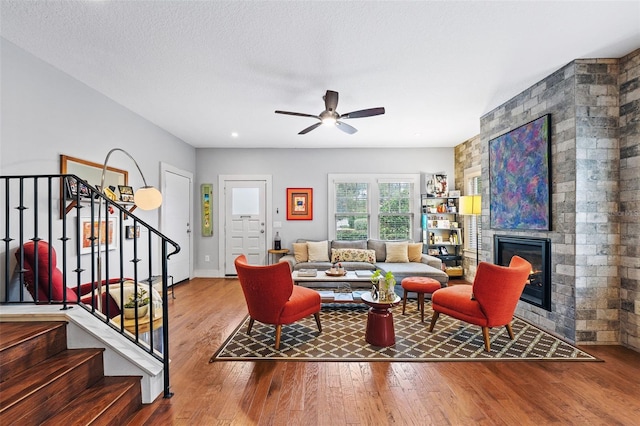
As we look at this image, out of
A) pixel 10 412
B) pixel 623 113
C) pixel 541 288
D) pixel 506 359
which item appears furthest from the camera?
pixel 541 288

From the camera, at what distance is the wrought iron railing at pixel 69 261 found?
6.83 ft

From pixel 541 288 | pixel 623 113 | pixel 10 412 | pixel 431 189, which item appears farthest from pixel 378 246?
pixel 10 412

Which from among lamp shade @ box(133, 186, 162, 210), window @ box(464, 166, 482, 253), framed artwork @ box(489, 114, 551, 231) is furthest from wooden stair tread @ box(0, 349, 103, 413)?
window @ box(464, 166, 482, 253)

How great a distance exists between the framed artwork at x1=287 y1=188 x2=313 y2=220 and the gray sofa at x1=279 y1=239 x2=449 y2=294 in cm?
52

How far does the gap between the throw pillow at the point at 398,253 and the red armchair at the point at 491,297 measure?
95.5 inches

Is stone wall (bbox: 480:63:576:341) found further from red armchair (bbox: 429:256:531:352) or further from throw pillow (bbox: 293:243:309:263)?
throw pillow (bbox: 293:243:309:263)

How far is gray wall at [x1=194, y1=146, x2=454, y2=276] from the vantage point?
249 inches

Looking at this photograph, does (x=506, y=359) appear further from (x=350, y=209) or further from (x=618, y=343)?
(x=350, y=209)

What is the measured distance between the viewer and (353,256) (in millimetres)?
5582

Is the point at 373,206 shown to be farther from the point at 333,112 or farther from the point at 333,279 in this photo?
the point at 333,112

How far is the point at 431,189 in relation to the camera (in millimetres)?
6156

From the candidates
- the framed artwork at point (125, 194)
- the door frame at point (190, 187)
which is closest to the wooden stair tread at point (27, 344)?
the framed artwork at point (125, 194)

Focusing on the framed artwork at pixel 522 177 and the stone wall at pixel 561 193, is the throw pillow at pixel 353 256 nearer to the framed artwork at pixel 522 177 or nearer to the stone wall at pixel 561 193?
the framed artwork at pixel 522 177

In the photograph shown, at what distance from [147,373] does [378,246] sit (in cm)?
439
